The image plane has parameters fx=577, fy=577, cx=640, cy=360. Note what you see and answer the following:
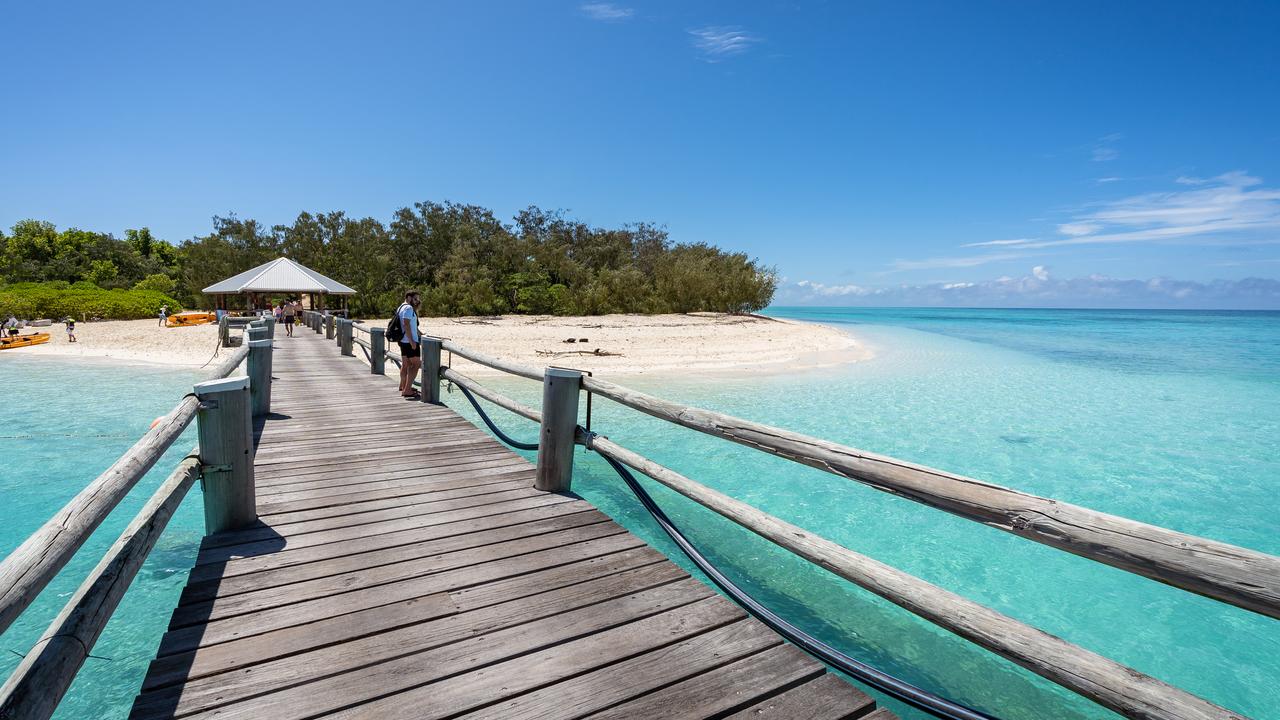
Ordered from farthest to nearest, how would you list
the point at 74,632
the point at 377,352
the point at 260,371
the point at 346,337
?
the point at 346,337 → the point at 377,352 → the point at 260,371 → the point at 74,632

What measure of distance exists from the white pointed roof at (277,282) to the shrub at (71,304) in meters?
15.0

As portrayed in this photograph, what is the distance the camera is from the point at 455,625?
101 inches

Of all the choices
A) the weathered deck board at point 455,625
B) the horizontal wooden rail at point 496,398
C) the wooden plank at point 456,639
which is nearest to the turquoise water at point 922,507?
the weathered deck board at point 455,625

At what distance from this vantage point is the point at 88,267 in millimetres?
50188

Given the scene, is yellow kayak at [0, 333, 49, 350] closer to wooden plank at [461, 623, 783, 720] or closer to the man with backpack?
the man with backpack

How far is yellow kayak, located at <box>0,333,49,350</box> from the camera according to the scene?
21.0 meters

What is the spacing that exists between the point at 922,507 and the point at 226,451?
7509 millimetres

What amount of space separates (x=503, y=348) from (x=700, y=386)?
31.9 ft

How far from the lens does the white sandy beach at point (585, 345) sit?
19.6 m

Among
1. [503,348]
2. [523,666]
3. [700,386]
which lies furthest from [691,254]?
[523,666]

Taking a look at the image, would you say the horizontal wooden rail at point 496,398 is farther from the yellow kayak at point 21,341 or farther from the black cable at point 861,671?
the yellow kayak at point 21,341

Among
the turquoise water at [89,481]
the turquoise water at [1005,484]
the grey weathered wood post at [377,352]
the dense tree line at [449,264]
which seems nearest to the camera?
the turquoise water at [89,481]

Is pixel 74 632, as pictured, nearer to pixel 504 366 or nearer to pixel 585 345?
pixel 504 366

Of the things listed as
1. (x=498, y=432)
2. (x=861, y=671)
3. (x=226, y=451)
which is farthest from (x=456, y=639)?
(x=498, y=432)
